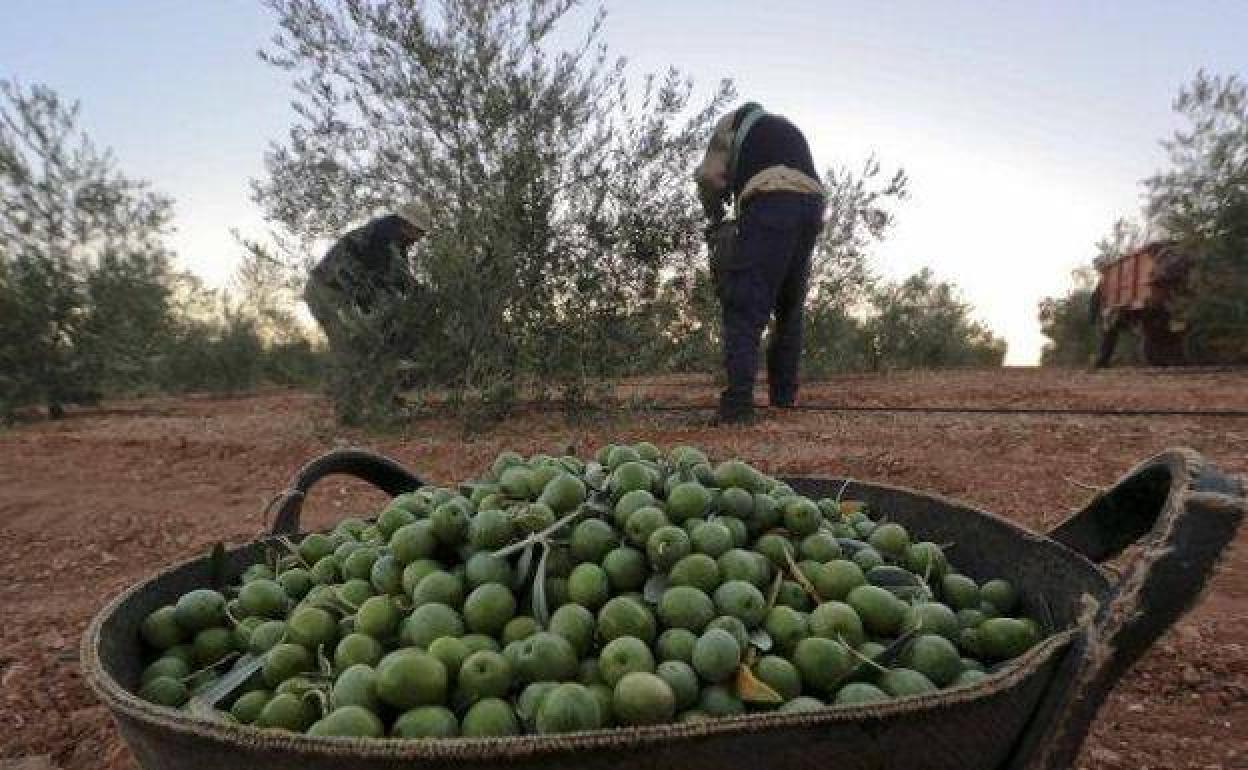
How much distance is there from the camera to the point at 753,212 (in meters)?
6.52

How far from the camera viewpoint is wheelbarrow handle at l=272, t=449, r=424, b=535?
189cm

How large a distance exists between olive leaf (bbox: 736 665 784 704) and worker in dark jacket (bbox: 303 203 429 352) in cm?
667

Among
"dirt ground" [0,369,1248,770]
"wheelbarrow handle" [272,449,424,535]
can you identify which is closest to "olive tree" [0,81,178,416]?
"dirt ground" [0,369,1248,770]

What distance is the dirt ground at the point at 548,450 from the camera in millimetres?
2154

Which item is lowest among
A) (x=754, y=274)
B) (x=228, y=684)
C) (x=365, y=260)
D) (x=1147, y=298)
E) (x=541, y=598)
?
(x=228, y=684)

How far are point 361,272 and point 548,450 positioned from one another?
9.81 feet

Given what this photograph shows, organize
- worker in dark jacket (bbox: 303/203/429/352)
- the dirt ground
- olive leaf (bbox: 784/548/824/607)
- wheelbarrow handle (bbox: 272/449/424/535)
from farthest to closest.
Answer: worker in dark jacket (bbox: 303/203/429/352), the dirt ground, wheelbarrow handle (bbox: 272/449/424/535), olive leaf (bbox: 784/548/824/607)

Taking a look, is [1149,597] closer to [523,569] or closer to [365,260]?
[523,569]

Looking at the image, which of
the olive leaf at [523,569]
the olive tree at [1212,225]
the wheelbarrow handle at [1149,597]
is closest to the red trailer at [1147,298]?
the olive tree at [1212,225]

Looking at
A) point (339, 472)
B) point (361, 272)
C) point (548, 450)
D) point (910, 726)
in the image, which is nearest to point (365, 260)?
point (361, 272)

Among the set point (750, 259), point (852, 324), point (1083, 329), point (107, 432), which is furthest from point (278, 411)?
point (1083, 329)

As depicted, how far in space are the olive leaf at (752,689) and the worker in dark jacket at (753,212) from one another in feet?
18.0

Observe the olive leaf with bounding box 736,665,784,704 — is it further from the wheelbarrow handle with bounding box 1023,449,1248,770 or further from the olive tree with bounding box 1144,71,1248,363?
the olive tree with bounding box 1144,71,1248,363

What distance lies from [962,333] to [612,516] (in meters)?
20.2
